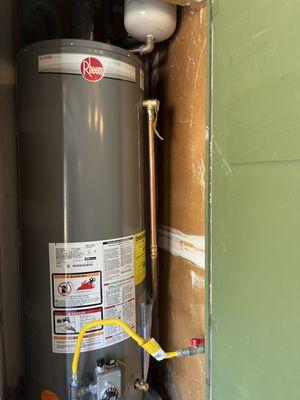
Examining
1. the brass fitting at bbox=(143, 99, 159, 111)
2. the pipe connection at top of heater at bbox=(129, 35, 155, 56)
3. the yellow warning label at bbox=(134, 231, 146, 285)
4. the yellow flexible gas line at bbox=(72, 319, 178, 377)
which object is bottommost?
the yellow flexible gas line at bbox=(72, 319, 178, 377)

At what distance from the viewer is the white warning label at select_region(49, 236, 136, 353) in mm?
943

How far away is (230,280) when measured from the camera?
726 mm

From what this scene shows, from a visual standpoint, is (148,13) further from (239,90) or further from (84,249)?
(84,249)

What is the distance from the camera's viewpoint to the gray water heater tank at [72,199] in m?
0.93

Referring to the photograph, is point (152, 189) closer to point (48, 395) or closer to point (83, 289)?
point (83, 289)

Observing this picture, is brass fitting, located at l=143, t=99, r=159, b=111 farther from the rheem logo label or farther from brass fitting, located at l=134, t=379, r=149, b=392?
brass fitting, located at l=134, t=379, r=149, b=392

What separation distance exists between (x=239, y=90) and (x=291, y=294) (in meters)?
0.42

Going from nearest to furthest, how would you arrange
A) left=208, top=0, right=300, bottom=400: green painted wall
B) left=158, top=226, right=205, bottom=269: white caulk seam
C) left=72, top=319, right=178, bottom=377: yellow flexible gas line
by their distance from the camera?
left=208, top=0, right=300, bottom=400: green painted wall < left=72, top=319, right=178, bottom=377: yellow flexible gas line < left=158, top=226, right=205, bottom=269: white caulk seam

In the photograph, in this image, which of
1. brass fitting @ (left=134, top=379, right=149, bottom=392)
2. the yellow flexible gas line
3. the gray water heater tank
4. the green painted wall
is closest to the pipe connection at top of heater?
the gray water heater tank

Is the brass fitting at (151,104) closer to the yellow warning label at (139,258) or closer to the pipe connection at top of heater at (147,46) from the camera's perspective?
the pipe connection at top of heater at (147,46)

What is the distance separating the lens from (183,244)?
115 cm

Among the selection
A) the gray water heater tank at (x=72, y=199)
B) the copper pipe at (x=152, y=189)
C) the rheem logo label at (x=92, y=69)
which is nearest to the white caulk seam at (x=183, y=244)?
the copper pipe at (x=152, y=189)

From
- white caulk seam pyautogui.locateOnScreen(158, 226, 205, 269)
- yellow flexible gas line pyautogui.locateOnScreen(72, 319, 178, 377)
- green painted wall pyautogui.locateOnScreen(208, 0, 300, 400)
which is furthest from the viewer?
white caulk seam pyautogui.locateOnScreen(158, 226, 205, 269)

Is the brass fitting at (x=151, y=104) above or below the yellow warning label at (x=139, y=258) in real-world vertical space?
above
